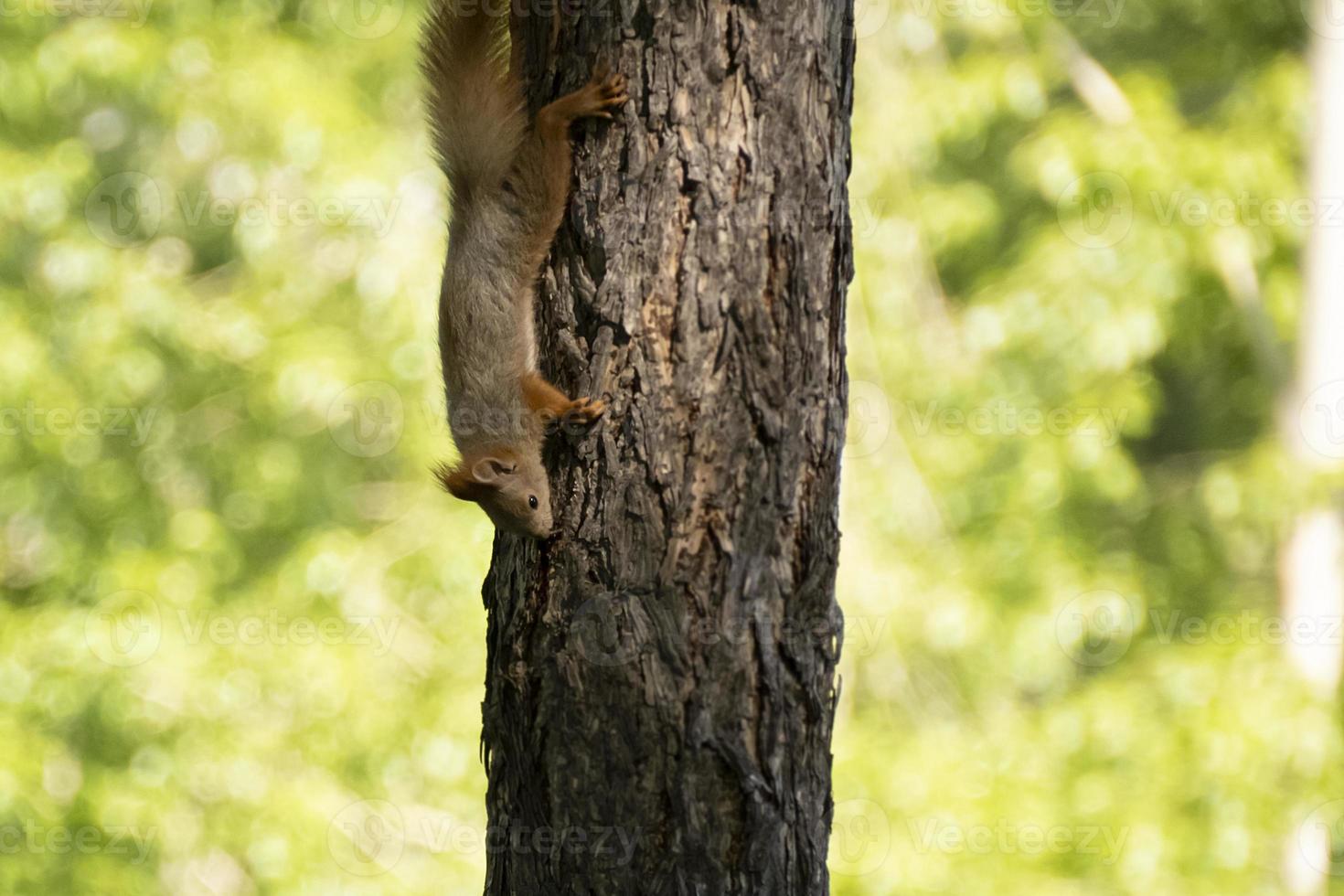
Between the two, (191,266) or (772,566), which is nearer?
(772,566)

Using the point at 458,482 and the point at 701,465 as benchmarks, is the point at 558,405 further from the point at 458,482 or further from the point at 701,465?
the point at 458,482

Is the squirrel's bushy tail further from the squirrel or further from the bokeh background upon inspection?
the bokeh background

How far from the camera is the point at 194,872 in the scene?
647 centimetres

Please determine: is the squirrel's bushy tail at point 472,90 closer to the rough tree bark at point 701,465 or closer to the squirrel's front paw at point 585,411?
the rough tree bark at point 701,465

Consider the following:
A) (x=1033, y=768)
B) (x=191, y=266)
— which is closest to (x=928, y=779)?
(x=1033, y=768)

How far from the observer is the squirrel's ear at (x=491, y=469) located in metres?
2.64

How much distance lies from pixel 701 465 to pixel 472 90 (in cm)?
99

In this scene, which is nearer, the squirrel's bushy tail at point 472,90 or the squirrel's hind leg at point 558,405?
the squirrel's hind leg at point 558,405

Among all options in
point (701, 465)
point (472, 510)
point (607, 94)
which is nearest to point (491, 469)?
point (701, 465)

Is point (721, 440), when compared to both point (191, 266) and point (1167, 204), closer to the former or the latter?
point (1167, 204)

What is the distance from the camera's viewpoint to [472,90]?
104 inches

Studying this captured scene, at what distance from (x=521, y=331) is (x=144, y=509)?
13.0ft

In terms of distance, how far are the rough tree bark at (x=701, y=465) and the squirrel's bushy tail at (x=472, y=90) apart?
326 mm

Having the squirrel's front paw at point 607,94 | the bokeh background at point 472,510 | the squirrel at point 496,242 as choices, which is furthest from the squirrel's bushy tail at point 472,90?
the bokeh background at point 472,510
